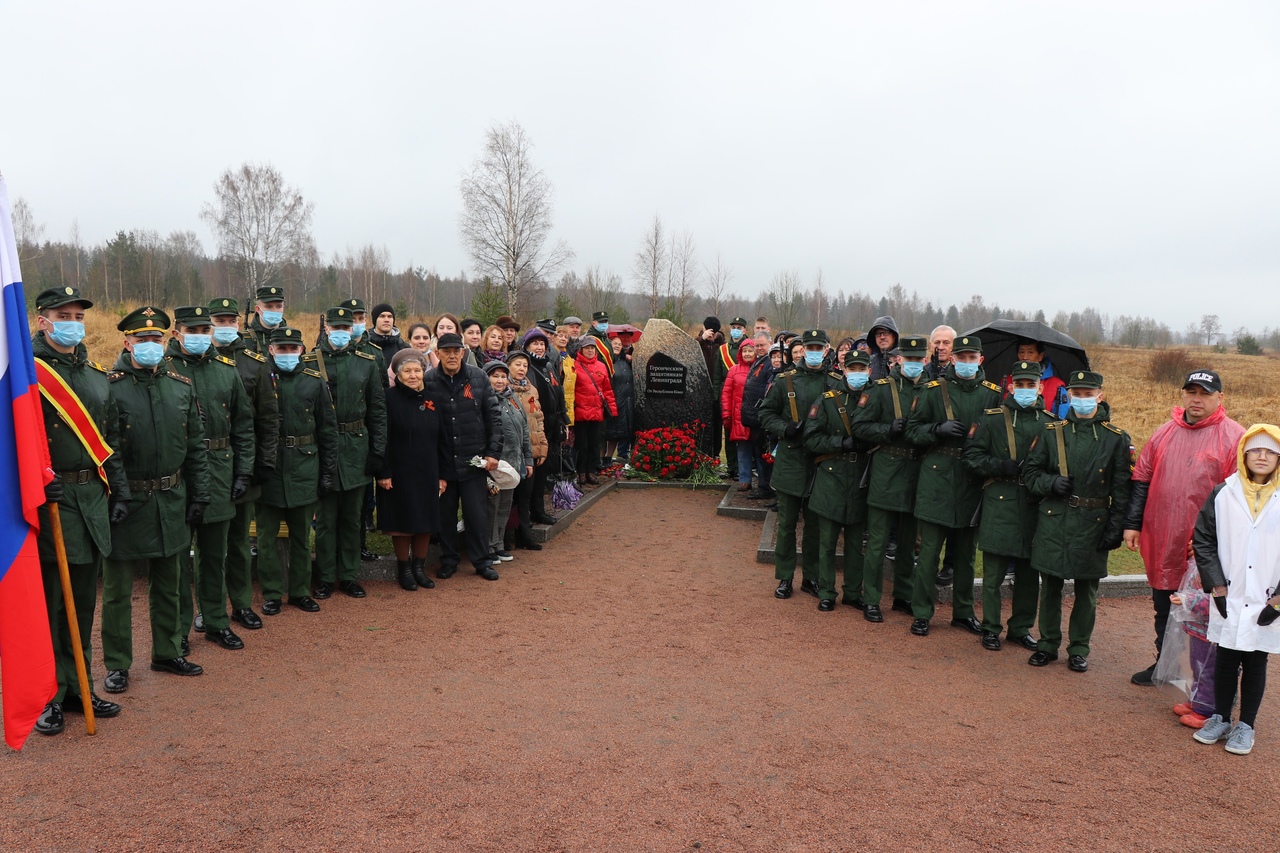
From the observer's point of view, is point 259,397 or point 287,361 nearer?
point 259,397

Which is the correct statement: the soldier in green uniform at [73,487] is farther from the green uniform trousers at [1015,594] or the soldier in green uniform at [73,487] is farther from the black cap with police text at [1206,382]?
the black cap with police text at [1206,382]

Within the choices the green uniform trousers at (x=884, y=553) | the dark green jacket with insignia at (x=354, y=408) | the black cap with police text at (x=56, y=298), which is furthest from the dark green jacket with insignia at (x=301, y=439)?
the green uniform trousers at (x=884, y=553)

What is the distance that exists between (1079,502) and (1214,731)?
1552mm

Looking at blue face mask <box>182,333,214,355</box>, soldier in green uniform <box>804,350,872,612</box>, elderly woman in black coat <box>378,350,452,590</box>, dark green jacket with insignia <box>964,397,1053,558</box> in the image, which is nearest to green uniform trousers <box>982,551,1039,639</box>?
dark green jacket with insignia <box>964,397,1053,558</box>

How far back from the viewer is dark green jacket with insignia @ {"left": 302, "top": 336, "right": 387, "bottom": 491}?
680cm

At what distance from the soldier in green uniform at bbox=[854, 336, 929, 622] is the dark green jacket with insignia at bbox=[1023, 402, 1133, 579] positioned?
1056mm

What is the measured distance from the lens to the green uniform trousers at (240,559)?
614cm

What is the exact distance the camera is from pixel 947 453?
6.40m

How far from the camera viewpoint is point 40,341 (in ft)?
15.6

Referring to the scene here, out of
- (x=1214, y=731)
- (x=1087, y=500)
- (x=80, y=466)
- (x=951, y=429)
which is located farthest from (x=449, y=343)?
(x=1214, y=731)

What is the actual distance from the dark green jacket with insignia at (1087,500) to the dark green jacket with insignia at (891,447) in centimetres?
103

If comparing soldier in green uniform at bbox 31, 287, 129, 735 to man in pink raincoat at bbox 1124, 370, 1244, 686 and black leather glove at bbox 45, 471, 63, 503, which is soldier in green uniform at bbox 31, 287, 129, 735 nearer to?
black leather glove at bbox 45, 471, 63, 503

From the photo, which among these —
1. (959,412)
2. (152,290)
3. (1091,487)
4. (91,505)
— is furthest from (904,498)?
(152,290)

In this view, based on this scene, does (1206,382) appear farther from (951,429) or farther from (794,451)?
(794,451)
